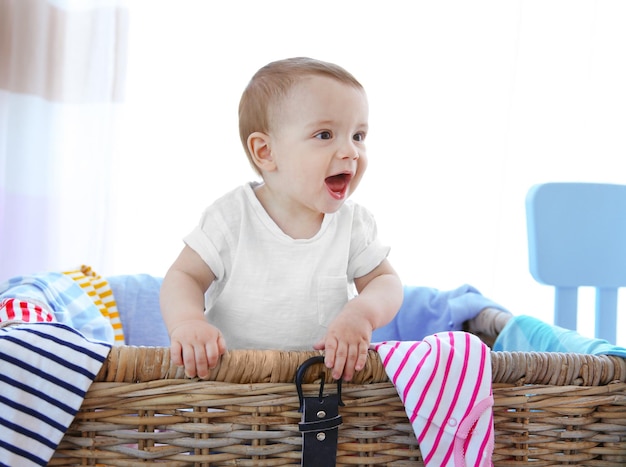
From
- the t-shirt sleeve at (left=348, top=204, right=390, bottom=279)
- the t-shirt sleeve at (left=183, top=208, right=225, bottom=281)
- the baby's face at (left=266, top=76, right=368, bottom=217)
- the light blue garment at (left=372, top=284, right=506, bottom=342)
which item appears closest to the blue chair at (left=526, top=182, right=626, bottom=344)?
the light blue garment at (left=372, top=284, right=506, bottom=342)

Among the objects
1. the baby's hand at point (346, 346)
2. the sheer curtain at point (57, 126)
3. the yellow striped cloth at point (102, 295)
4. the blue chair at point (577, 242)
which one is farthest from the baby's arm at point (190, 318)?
the sheer curtain at point (57, 126)

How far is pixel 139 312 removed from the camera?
1.28 m

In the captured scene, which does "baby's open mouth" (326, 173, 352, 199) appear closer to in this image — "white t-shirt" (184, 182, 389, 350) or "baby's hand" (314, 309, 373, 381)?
"white t-shirt" (184, 182, 389, 350)

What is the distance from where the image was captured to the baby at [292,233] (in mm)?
876

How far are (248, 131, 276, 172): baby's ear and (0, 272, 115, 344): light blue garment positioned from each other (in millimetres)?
330

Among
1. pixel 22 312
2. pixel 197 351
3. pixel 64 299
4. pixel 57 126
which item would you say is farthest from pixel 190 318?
pixel 57 126

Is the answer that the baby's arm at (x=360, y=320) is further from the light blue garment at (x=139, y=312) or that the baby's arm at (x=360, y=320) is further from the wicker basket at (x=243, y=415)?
the light blue garment at (x=139, y=312)

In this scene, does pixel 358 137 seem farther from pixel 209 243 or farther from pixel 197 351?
pixel 197 351

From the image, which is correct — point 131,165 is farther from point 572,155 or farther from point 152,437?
point 152,437

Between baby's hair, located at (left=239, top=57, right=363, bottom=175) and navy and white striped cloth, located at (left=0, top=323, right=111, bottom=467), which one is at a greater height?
baby's hair, located at (left=239, top=57, right=363, bottom=175)

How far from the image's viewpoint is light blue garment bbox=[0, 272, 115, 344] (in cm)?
97

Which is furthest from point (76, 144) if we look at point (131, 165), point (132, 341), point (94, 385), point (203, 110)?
point (94, 385)

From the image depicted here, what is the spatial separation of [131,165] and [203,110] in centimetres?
23

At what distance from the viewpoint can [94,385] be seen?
646mm
